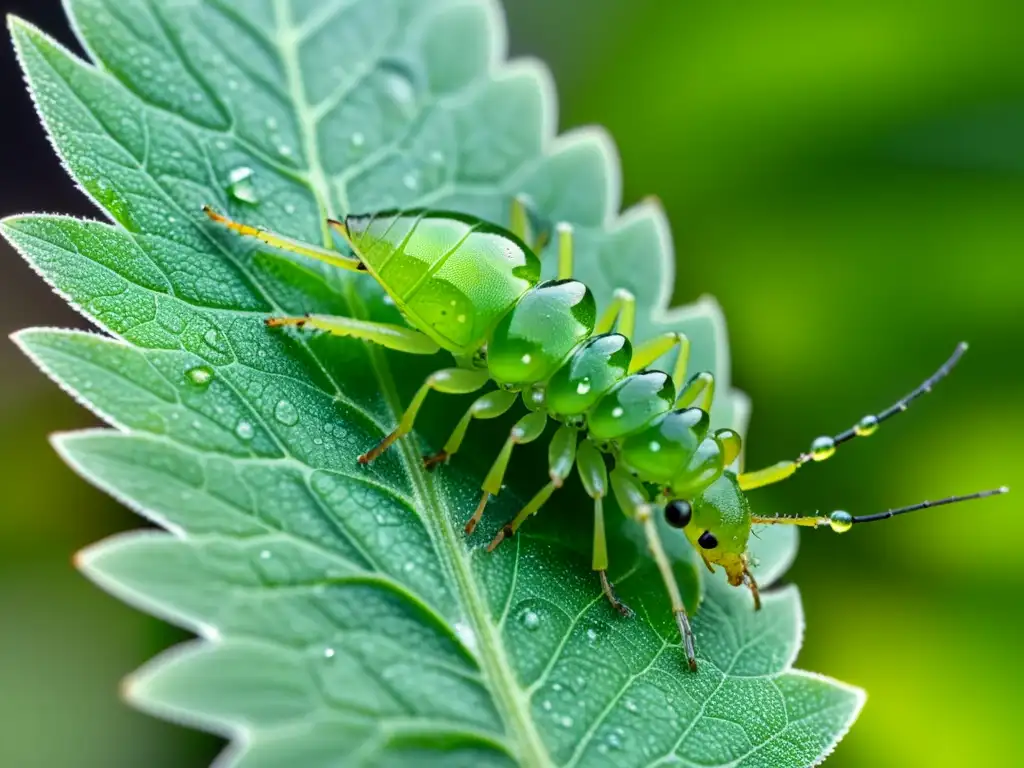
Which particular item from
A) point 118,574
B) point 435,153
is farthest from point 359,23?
point 118,574

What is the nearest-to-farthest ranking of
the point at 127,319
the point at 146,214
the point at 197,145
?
1. the point at 127,319
2. the point at 146,214
3. the point at 197,145

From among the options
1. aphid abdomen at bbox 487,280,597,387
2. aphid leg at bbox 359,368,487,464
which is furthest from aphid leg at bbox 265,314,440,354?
aphid abdomen at bbox 487,280,597,387

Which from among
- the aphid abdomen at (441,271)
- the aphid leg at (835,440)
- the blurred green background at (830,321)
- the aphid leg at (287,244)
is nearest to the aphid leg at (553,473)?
the aphid abdomen at (441,271)

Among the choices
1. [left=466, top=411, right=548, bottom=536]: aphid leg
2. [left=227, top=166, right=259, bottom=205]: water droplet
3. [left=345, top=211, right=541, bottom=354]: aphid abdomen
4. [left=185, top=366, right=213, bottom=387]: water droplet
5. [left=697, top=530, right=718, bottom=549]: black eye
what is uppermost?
[left=345, top=211, right=541, bottom=354]: aphid abdomen

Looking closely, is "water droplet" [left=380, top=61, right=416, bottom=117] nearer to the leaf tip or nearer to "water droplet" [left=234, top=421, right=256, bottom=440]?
the leaf tip

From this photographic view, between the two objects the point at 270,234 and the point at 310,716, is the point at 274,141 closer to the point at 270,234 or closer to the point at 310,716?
the point at 270,234

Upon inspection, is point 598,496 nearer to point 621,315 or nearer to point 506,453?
point 506,453

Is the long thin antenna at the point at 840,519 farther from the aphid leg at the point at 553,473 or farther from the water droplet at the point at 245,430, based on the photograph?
the water droplet at the point at 245,430
